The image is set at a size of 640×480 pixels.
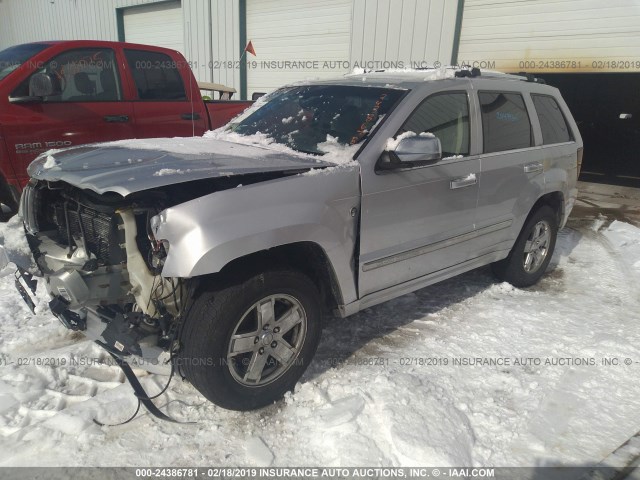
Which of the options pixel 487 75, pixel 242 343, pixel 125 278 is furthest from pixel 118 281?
pixel 487 75

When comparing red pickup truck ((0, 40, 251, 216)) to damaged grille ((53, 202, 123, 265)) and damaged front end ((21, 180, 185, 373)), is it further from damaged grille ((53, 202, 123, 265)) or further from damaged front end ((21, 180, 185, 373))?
damaged front end ((21, 180, 185, 373))

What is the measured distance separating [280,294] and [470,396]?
135 centimetres

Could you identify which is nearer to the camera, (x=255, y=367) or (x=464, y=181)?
(x=255, y=367)

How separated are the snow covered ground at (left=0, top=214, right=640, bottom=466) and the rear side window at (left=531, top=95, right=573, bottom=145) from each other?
162 centimetres

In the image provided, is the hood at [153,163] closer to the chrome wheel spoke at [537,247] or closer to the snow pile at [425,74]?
the snow pile at [425,74]

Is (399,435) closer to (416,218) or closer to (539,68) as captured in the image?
(416,218)

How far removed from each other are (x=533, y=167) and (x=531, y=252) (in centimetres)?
90

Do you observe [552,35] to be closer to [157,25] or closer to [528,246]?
[528,246]

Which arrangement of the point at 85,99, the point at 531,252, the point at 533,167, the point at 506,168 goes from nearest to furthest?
the point at 506,168 → the point at 533,167 → the point at 531,252 → the point at 85,99

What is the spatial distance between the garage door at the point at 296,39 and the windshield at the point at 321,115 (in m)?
7.83

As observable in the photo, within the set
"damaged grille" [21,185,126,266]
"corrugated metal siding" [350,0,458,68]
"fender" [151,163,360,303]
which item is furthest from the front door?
"corrugated metal siding" [350,0,458,68]

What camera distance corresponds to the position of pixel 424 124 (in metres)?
3.20

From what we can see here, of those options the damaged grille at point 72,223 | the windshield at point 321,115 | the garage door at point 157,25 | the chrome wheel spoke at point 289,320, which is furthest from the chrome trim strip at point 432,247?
the garage door at point 157,25

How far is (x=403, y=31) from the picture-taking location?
32.2 ft
